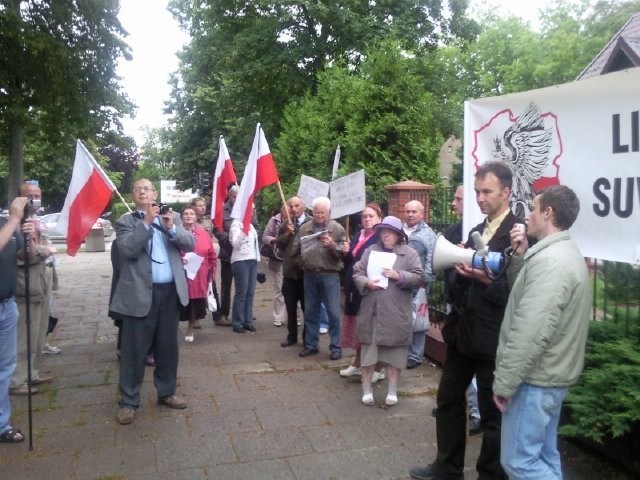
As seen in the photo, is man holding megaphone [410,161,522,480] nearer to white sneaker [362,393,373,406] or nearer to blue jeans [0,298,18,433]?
white sneaker [362,393,373,406]

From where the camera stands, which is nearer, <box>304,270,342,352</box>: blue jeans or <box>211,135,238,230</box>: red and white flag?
<box>304,270,342,352</box>: blue jeans

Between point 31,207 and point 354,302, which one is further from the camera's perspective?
point 354,302

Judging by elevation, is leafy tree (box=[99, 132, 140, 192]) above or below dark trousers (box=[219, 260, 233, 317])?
above

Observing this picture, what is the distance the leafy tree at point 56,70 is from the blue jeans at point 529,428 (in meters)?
11.5

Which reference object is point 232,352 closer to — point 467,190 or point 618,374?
point 467,190

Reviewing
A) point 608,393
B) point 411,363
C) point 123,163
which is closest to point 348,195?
point 411,363

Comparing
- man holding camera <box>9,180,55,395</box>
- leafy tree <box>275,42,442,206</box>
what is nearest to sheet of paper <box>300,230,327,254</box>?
man holding camera <box>9,180,55,395</box>

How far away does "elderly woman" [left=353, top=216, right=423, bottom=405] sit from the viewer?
16.9ft

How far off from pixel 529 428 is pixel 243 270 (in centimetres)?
561

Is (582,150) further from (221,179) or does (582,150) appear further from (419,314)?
(221,179)

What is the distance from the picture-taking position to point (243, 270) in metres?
8.13

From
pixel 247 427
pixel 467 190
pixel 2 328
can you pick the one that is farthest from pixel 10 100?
pixel 467 190

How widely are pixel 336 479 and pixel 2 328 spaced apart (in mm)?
2604

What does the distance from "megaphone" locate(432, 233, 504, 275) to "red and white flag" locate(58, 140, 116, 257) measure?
309cm
